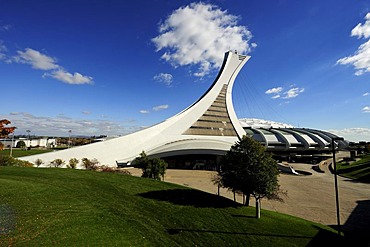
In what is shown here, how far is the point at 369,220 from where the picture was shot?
15195 mm

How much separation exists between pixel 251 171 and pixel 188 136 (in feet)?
113

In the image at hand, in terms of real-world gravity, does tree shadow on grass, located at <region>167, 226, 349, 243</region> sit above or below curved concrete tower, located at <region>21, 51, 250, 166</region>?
below

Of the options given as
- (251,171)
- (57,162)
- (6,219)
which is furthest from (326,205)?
(57,162)

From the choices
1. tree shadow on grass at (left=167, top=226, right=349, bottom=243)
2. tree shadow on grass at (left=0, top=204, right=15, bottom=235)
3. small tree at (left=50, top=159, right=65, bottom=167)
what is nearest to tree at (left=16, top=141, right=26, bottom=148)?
small tree at (left=50, top=159, right=65, bottom=167)

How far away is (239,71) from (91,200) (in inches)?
2638

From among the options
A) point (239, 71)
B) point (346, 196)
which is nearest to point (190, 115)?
point (239, 71)

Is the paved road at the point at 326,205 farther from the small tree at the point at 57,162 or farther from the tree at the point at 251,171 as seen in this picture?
the small tree at the point at 57,162

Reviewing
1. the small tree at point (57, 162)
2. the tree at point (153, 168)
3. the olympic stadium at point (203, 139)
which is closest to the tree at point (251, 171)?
the tree at point (153, 168)

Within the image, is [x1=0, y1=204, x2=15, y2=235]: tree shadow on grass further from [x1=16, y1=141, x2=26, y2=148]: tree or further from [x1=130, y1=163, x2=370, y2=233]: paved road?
[x1=16, y1=141, x2=26, y2=148]: tree

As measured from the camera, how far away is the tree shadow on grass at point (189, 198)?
13.4 m

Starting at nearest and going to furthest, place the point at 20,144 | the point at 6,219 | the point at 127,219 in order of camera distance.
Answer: the point at 6,219 < the point at 127,219 < the point at 20,144

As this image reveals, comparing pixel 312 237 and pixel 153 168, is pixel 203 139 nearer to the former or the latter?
pixel 153 168

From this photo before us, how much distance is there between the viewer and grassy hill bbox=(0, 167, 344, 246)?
801cm

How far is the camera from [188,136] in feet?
156
